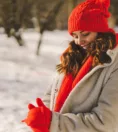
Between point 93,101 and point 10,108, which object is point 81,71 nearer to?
point 93,101

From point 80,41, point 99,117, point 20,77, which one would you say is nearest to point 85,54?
point 80,41

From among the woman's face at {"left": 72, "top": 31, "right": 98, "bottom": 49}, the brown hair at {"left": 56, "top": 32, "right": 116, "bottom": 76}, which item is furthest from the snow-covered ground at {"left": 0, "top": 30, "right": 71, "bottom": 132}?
the woman's face at {"left": 72, "top": 31, "right": 98, "bottom": 49}

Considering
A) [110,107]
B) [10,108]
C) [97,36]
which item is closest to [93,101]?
[110,107]

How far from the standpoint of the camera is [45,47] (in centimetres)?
1170

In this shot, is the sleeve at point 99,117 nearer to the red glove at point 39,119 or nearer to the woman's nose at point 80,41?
the red glove at point 39,119

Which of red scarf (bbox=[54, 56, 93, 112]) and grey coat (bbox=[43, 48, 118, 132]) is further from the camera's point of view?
red scarf (bbox=[54, 56, 93, 112])

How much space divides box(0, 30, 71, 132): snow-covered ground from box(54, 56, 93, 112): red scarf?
2.10 meters

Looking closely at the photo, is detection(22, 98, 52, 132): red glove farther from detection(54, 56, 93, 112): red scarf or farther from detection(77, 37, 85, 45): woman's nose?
detection(77, 37, 85, 45): woman's nose

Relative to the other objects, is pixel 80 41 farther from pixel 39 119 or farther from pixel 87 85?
pixel 39 119

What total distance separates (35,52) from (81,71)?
28.1ft

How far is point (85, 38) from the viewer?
6.46ft

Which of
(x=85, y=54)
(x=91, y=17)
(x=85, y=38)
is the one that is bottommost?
(x=85, y=54)

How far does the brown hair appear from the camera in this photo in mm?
1886

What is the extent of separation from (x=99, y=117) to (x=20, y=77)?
618 cm
